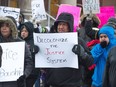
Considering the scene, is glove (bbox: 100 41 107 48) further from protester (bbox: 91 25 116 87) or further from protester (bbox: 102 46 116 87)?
protester (bbox: 102 46 116 87)

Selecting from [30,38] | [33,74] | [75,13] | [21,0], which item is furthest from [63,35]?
[21,0]

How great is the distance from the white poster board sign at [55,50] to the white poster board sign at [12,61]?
22 cm

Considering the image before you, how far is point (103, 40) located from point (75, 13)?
3.76 m

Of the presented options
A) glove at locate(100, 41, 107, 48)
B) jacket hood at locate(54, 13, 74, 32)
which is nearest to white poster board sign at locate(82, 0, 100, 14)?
glove at locate(100, 41, 107, 48)

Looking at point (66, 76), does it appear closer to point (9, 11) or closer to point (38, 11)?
point (9, 11)

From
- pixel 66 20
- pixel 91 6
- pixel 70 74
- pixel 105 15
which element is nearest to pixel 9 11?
pixel 91 6

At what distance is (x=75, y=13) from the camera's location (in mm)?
10148

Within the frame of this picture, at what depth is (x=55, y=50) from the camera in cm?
604

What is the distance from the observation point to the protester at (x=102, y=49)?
6.46 meters

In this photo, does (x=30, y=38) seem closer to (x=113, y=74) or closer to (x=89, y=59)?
(x=89, y=59)

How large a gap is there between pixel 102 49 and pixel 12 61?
137 cm

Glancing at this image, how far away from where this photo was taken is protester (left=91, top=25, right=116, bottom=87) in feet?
21.2

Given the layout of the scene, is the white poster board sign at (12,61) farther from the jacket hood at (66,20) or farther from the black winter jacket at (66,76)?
the jacket hood at (66,20)

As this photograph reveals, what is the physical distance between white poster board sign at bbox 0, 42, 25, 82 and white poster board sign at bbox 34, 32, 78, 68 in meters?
0.22
